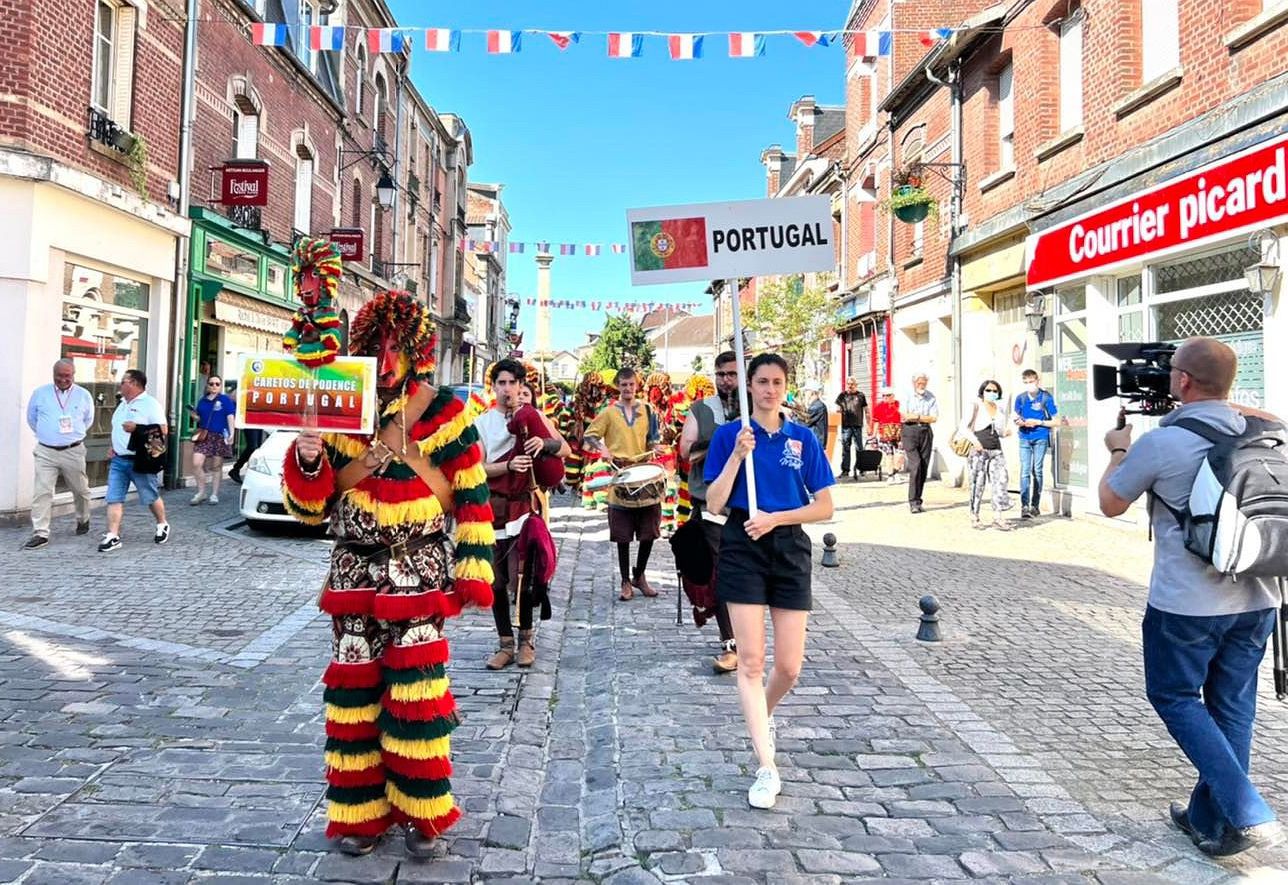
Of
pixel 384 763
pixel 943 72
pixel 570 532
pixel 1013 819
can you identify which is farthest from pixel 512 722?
pixel 943 72

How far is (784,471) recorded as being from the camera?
150 inches

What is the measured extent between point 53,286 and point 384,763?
1079 centimetres

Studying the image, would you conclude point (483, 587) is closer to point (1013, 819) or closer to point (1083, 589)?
point (1013, 819)

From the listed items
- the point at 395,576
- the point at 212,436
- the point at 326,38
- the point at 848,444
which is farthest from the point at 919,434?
the point at 395,576

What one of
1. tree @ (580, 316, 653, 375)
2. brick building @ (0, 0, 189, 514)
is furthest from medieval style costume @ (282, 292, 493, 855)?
tree @ (580, 316, 653, 375)

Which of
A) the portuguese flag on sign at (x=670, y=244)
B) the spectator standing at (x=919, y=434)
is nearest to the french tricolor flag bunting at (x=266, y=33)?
the spectator standing at (x=919, y=434)

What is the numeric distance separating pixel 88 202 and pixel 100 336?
6.21 ft

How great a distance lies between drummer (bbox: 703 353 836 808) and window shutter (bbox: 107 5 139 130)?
12.7m

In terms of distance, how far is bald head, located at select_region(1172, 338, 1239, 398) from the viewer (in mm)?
3189

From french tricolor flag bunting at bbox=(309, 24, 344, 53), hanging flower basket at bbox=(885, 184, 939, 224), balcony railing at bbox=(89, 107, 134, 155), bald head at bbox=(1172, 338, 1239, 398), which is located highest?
french tricolor flag bunting at bbox=(309, 24, 344, 53)

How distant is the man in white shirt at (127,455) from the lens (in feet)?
29.9

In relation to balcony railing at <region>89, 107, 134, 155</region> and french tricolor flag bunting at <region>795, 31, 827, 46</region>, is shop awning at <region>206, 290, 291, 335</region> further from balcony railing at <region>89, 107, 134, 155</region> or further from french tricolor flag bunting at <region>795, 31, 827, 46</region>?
french tricolor flag bunting at <region>795, 31, 827, 46</region>

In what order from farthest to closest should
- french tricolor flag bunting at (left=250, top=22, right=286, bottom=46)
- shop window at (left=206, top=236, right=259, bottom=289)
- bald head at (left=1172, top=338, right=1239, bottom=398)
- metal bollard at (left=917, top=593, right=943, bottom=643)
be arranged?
shop window at (left=206, top=236, right=259, bottom=289)
french tricolor flag bunting at (left=250, top=22, right=286, bottom=46)
metal bollard at (left=917, top=593, right=943, bottom=643)
bald head at (left=1172, top=338, right=1239, bottom=398)

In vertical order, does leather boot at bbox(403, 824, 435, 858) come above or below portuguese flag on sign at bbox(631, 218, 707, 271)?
below
